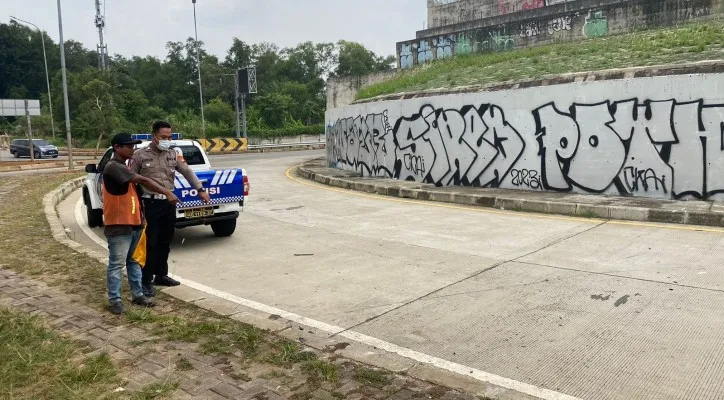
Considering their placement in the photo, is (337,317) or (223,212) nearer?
(337,317)

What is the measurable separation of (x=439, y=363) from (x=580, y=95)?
8.61 metres

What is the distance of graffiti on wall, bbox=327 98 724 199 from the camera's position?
967 cm

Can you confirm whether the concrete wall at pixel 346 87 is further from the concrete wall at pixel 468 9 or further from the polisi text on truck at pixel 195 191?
the polisi text on truck at pixel 195 191

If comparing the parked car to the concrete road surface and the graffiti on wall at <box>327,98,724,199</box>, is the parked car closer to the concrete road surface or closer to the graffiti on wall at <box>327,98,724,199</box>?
the graffiti on wall at <box>327,98,724,199</box>

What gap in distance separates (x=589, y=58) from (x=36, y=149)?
37.4m

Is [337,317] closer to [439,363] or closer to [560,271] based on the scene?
[439,363]

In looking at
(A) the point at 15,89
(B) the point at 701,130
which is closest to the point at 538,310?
(B) the point at 701,130

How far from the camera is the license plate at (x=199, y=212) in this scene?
7.82 metres

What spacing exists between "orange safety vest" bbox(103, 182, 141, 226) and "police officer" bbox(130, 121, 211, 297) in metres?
0.51

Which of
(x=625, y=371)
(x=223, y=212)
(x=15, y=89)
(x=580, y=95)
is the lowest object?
(x=625, y=371)

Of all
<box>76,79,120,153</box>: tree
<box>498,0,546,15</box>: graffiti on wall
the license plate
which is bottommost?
the license plate

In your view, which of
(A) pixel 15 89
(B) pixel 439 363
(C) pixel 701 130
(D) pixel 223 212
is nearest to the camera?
(B) pixel 439 363

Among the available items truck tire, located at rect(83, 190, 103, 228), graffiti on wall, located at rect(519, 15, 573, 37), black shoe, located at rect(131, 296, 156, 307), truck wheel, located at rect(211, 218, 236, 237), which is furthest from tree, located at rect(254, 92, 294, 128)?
black shoe, located at rect(131, 296, 156, 307)

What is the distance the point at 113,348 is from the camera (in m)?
4.23
